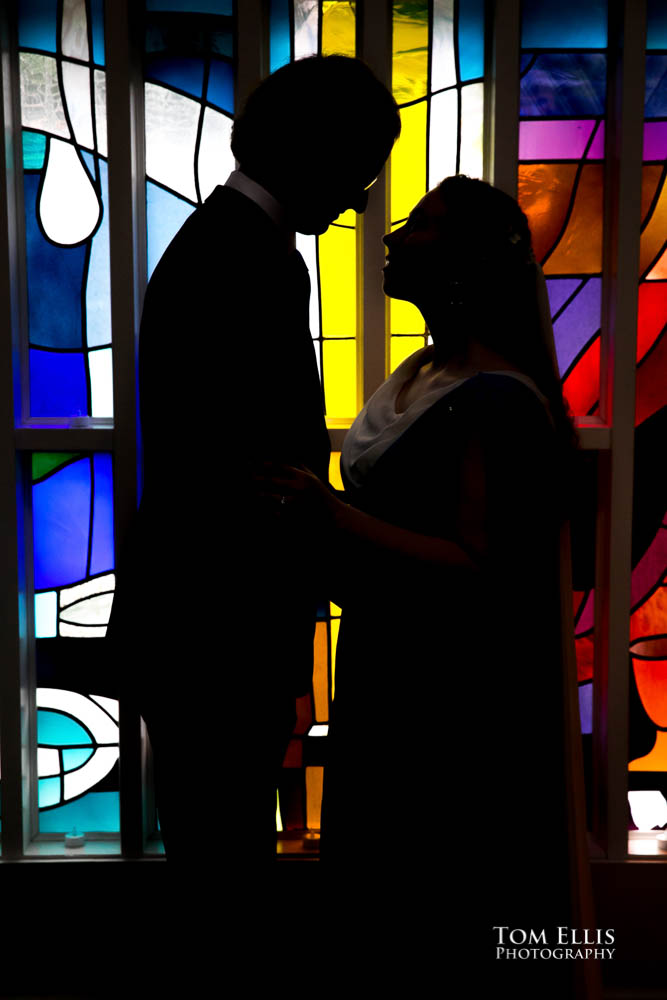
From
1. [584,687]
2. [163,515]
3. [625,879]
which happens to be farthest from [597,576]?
[163,515]

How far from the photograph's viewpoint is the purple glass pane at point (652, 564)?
1852 mm

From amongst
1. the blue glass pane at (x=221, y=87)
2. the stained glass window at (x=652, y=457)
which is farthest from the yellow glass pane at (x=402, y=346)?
the blue glass pane at (x=221, y=87)

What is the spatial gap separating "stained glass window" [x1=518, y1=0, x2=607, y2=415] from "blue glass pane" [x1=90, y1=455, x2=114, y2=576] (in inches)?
44.1

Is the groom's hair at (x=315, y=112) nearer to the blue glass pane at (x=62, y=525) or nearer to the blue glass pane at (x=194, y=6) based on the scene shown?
the blue glass pane at (x=194, y=6)

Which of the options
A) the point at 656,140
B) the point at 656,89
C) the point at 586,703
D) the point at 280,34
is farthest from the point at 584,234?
the point at 586,703

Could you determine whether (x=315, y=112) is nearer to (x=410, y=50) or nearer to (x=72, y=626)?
(x=410, y=50)

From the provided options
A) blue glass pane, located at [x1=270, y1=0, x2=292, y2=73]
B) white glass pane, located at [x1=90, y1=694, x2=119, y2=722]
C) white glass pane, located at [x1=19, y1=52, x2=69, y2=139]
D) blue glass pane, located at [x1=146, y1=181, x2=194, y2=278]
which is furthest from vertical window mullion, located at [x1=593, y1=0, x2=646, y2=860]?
white glass pane, located at [x1=19, y1=52, x2=69, y2=139]

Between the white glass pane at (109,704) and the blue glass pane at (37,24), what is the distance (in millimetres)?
1540

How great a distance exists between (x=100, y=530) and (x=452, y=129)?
4.15 ft

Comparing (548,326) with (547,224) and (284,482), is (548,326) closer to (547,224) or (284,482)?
(284,482)

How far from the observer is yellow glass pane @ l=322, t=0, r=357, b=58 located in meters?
1.75

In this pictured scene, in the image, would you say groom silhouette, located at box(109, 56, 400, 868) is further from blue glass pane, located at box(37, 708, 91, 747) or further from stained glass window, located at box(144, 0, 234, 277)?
blue glass pane, located at box(37, 708, 91, 747)

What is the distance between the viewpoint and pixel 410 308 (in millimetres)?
1813

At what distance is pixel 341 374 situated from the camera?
6.00 ft
